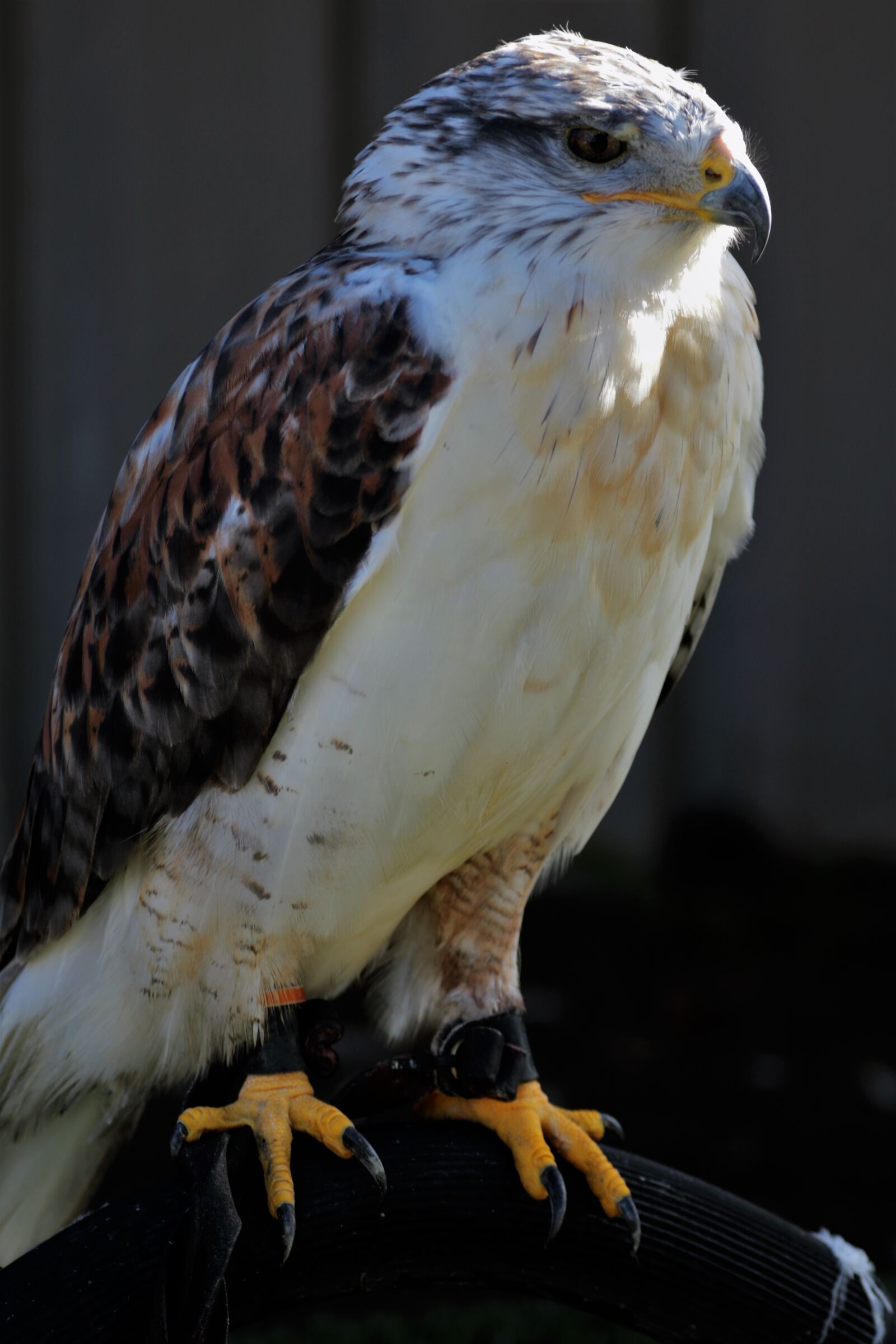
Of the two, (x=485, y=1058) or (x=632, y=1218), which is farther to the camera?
(x=485, y=1058)

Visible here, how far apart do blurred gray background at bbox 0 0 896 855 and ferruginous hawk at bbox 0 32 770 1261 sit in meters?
1.48

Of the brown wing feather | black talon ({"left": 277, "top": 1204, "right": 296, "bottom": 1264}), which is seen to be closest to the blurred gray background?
the brown wing feather

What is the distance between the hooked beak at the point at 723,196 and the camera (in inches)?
51.0

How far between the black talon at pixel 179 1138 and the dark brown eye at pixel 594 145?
1026 mm

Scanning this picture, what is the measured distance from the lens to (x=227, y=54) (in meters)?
2.96

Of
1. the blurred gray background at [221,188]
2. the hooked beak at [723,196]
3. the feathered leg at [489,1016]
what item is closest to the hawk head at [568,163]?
the hooked beak at [723,196]

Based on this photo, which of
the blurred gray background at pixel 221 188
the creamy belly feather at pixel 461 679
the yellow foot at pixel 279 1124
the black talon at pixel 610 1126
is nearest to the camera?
the creamy belly feather at pixel 461 679

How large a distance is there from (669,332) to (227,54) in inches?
77.8

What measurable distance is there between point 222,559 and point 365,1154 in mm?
596

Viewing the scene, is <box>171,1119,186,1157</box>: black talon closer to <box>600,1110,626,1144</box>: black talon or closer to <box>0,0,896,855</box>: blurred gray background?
<box>600,1110,626,1144</box>: black talon

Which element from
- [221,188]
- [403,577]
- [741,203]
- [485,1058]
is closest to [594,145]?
[741,203]

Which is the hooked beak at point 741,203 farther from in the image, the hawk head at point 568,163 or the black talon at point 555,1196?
the black talon at point 555,1196

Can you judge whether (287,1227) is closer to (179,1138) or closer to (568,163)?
(179,1138)

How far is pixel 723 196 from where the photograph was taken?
1.30 m
